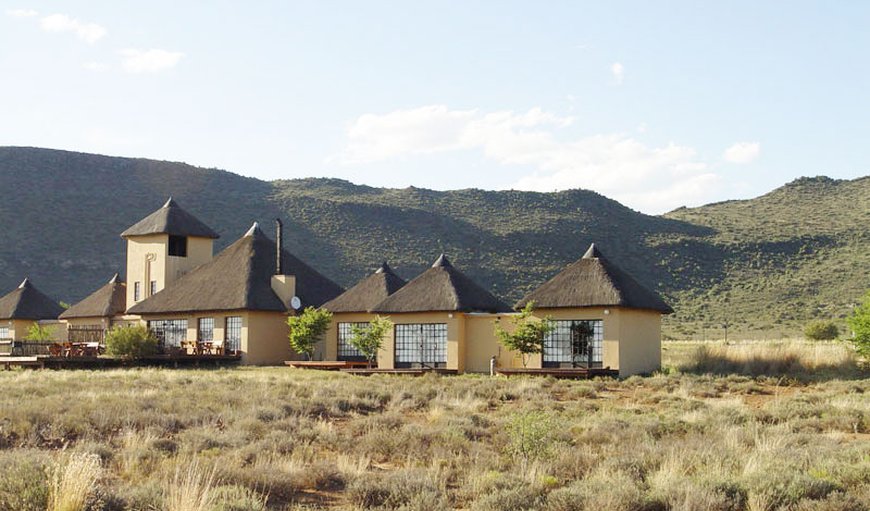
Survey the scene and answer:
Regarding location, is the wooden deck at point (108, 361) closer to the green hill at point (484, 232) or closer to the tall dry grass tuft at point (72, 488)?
the tall dry grass tuft at point (72, 488)

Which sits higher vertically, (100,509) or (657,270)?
(657,270)

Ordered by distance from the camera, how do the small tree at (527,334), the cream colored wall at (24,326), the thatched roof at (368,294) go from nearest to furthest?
the small tree at (527,334) → the thatched roof at (368,294) → the cream colored wall at (24,326)

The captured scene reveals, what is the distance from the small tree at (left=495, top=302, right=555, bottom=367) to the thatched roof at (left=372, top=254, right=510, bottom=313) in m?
2.30

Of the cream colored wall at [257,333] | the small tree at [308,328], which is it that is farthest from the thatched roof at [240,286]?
the small tree at [308,328]

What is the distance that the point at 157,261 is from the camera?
4762cm

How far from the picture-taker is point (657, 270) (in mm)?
79688

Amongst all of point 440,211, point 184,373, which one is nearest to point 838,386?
→ point 184,373

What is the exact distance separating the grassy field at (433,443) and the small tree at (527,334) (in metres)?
3.44

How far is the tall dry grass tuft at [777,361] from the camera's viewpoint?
34.1 meters

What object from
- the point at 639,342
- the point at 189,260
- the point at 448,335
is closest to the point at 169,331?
the point at 189,260

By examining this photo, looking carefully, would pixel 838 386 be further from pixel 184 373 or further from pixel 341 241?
pixel 341 241

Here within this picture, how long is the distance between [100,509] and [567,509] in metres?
5.28

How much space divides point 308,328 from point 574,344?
10.5 m

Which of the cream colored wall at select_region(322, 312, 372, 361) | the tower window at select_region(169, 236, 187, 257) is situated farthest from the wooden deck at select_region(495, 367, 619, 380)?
the tower window at select_region(169, 236, 187, 257)
